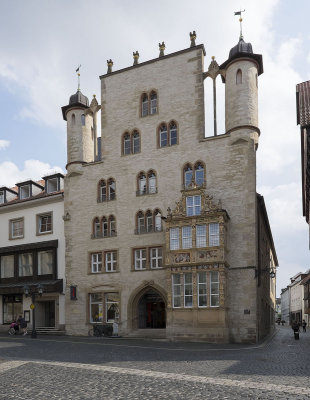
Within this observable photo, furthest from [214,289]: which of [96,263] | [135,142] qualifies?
[135,142]

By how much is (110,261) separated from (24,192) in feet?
43.5

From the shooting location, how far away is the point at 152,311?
116 feet

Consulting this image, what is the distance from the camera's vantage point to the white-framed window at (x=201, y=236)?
30341 mm

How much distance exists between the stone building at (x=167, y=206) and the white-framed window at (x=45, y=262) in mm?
2465

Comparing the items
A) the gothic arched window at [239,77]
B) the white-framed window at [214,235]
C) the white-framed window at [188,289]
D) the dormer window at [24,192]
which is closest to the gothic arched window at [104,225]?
the white-framed window at [188,289]

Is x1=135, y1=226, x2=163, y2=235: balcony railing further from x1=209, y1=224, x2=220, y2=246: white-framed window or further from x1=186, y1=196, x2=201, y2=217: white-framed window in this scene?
x1=209, y1=224, x2=220, y2=246: white-framed window

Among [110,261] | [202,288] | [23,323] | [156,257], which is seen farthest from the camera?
[23,323]

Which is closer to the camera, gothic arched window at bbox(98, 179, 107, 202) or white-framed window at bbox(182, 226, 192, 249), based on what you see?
white-framed window at bbox(182, 226, 192, 249)

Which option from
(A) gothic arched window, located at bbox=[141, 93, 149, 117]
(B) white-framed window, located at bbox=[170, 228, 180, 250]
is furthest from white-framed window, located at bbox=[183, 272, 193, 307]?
(A) gothic arched window, located at bbox=[141, 93, 149, 117]

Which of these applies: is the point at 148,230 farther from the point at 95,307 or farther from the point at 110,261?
the point at 95,307

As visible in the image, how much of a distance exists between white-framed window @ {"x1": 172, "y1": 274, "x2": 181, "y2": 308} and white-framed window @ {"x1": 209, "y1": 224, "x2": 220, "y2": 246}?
10.4ft

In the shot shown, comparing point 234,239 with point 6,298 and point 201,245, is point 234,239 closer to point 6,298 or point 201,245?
point 201,245

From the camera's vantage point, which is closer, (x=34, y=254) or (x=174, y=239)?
(x=174, y=239)

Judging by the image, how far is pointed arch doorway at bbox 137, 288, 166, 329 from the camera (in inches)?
1373
